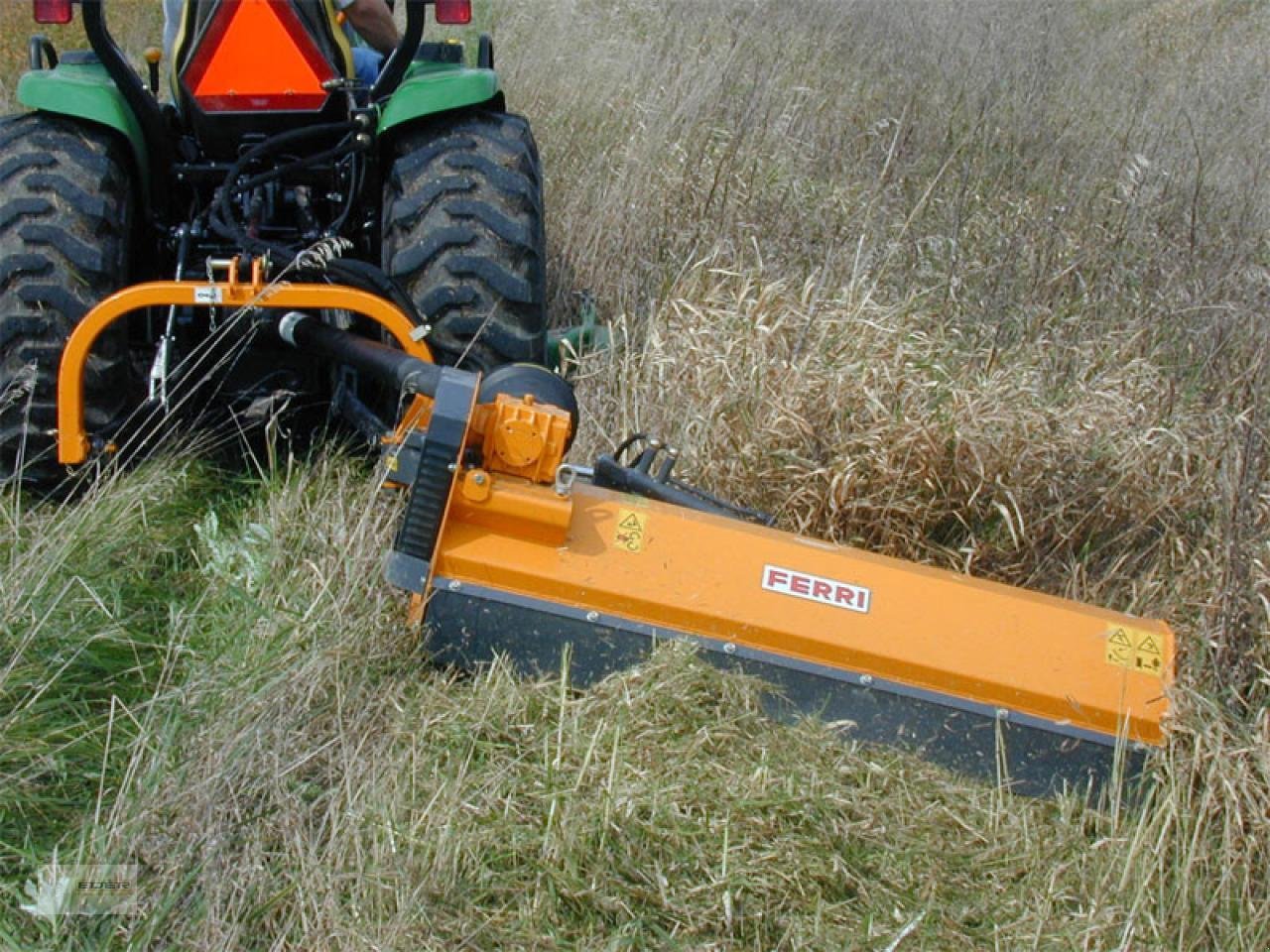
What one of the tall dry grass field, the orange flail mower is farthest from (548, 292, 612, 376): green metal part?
the orange flail mower

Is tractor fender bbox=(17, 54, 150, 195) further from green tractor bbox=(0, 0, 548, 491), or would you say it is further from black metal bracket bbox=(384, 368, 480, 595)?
black metal bracket bbox=(384, 368, 480, 595)

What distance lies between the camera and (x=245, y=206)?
11.7 ft

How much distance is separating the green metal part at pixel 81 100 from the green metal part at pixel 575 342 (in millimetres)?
1329

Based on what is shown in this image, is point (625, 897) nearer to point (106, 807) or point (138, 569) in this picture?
point (106, 807)

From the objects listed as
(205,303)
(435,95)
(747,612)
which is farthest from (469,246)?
(747,612)

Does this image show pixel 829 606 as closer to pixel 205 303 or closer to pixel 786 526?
pixel 786 526

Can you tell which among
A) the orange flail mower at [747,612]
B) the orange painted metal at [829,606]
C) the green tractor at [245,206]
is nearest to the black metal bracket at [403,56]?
the green tractor at [245,206]

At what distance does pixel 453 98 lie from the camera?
3.54m

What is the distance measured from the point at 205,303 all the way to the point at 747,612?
1369 mm

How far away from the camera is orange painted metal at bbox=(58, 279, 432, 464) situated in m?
3.07

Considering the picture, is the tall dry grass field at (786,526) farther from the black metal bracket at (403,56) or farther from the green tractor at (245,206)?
the black metal bracket at (403,56)

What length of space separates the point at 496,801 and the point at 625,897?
0.30 meters

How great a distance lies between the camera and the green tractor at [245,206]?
131 inches

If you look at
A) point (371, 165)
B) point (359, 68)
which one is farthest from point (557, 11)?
point (371, 165)
